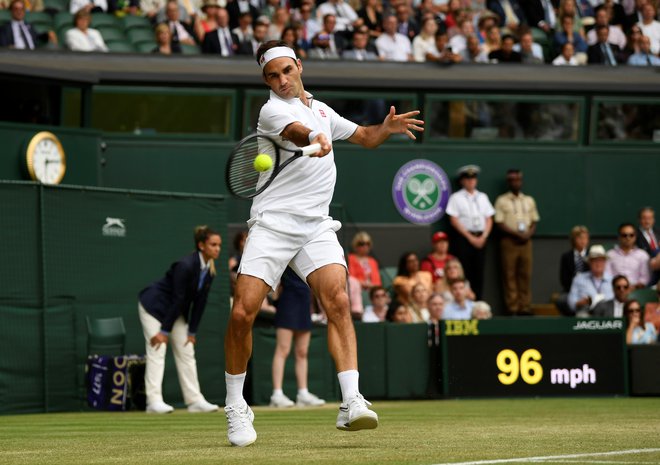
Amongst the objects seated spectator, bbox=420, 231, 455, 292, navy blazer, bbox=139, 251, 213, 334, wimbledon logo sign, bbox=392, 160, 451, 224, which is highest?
wimbledon logo sign, bbox=392, 160, 451, 224

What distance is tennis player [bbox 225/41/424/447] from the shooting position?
7.96 metres

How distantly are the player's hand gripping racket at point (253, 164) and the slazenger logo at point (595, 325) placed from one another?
9.65 metres

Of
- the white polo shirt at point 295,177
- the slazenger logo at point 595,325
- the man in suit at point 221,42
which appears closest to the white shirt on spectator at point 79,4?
the man in suit at point 221,42

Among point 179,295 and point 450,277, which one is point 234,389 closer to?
point 179,295

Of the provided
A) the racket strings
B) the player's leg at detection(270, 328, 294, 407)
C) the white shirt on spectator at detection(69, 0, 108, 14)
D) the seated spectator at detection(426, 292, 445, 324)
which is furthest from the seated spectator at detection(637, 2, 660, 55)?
the racket strings

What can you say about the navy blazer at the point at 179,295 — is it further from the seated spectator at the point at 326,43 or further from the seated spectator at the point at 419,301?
the seated spectator at the point at 326,43

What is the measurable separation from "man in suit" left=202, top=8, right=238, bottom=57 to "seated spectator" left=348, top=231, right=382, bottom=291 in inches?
155

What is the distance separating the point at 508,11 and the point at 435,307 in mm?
8124

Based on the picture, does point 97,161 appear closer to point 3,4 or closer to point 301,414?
point 3,4

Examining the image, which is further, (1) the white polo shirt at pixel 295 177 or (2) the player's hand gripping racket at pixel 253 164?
(1) the white polo shirt at pixel 295 177

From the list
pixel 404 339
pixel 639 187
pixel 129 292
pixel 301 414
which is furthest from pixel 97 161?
pixel 639 187

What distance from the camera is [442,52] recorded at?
21891mm

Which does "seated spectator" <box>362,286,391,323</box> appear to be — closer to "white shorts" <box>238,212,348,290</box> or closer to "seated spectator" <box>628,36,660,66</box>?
"seated spectator" <box>628,36,660,66</box>

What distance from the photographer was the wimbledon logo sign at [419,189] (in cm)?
2136
